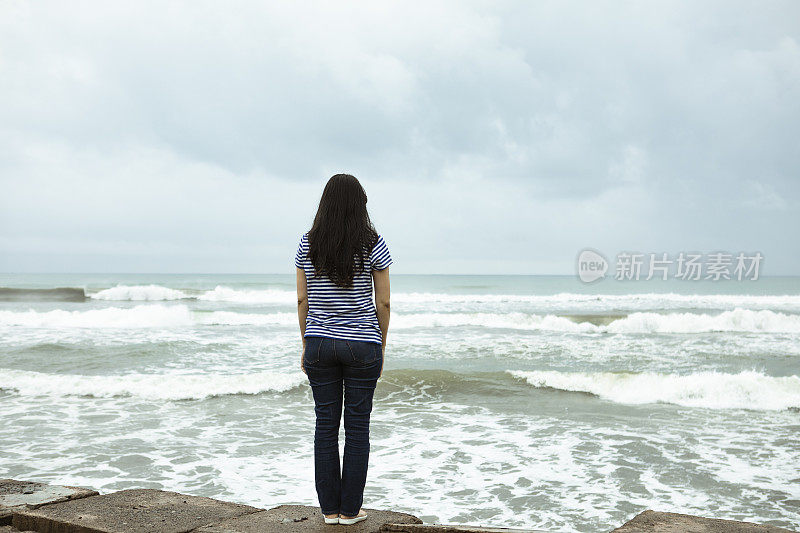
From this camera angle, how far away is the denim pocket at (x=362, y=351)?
286 centimetres

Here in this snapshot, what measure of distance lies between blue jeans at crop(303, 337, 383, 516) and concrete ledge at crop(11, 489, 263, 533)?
596 mm

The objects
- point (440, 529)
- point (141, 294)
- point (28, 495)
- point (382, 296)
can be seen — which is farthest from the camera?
point (141, 294)

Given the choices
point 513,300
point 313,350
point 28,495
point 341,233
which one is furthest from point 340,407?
point 513,300

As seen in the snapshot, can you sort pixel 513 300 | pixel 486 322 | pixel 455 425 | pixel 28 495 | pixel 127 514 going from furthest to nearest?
pixel 513 300, pixel 486 322, pixel 455 425, pixel 28 495, pixel 127 514

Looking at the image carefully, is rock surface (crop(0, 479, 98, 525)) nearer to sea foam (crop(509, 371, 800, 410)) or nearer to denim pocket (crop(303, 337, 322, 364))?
denim pocket (crop(303, 337, 322, 364))

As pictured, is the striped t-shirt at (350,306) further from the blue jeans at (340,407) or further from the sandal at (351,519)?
the sandal at (351,519)

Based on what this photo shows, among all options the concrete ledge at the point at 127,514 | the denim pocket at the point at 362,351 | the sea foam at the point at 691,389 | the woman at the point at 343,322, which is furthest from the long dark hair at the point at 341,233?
the sea foam at the point at 691,389

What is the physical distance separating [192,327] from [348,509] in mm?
18706


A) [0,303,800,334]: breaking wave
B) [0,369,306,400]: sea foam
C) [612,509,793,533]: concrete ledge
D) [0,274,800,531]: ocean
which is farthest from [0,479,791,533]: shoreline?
[0,303,800,334]: breaking wave

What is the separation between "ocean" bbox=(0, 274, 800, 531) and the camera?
197 inches

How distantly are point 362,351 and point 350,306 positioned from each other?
0.23m

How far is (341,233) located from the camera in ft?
9.46

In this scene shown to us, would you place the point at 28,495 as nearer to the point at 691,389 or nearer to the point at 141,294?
the point at 691,389

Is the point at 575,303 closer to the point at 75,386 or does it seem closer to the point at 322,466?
the point at 75,386
